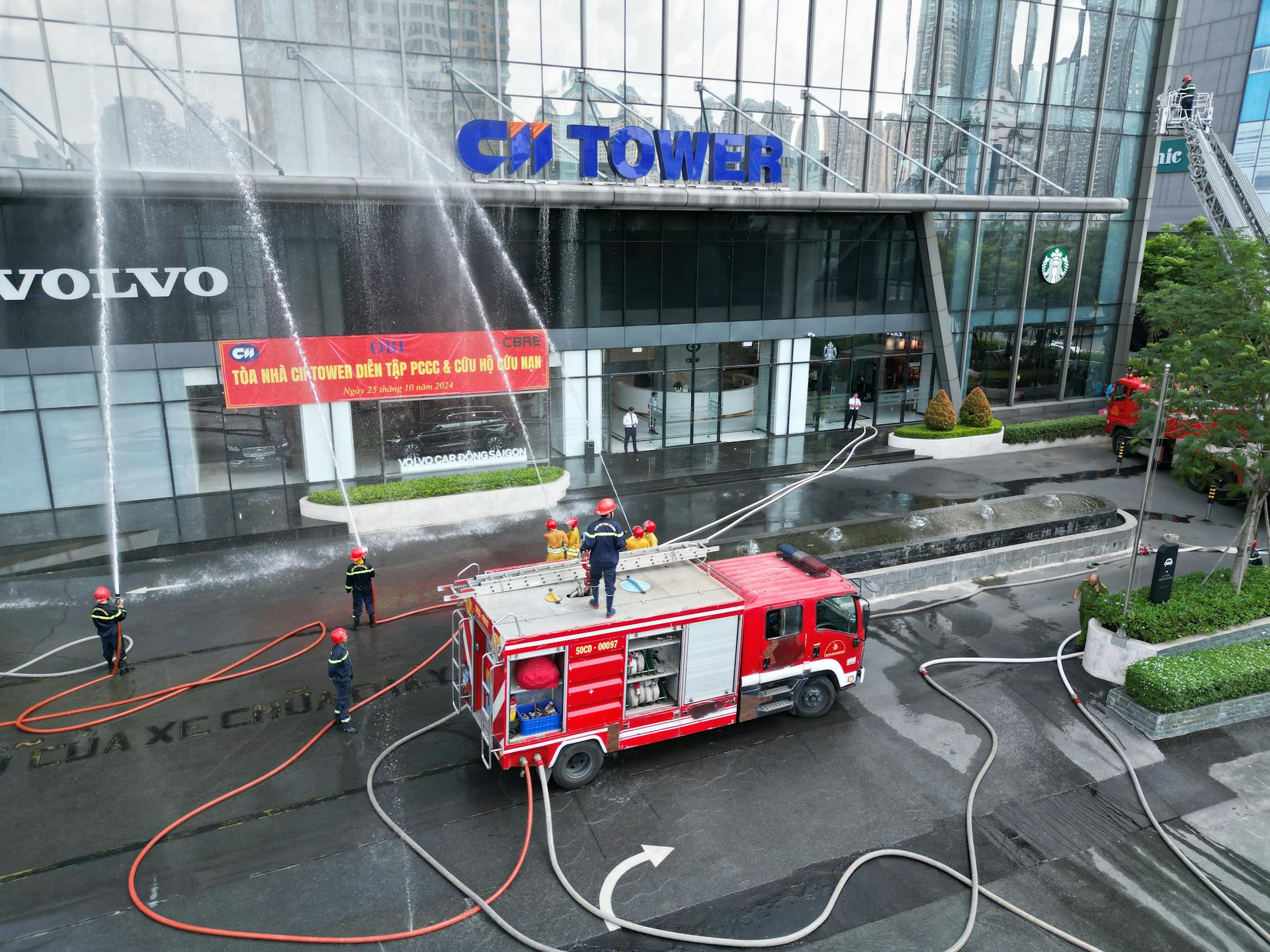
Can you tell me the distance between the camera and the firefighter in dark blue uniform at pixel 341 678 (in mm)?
12773

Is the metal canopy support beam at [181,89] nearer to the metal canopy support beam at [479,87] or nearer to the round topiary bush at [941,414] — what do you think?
the metal canopy support beam at [479,87]

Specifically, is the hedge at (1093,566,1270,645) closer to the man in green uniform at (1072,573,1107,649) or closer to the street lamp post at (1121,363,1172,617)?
the man in green uniform at (1072,573,1107,649)

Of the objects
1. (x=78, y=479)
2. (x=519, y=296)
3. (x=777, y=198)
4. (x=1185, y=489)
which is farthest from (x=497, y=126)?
(x=1185, y=489)

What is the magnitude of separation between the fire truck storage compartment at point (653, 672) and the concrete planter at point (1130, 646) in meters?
8.75

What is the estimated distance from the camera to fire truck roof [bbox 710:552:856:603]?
1309cm

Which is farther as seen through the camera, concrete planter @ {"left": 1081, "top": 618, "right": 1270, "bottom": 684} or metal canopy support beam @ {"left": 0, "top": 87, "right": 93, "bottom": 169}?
metal canopy support beam @ {"left": 0, "top": 87, "right": 93, "bottom": 169}

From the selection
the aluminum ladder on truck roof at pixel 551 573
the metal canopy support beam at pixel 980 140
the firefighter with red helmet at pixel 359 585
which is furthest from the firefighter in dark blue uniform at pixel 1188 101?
the firefighter with red helmet at pixel 359 585

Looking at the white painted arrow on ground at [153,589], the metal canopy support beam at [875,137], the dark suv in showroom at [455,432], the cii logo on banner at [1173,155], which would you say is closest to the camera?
the white painted arrow on ground at [153,589]

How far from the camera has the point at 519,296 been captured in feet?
88.8

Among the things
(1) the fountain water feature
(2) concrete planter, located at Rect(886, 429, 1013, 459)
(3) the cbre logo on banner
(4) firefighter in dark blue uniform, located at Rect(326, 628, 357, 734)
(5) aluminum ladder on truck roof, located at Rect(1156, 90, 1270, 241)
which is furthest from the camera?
(5) aluminum ladder on truck roof, located at Rect(1156, 90, 1270, 241)

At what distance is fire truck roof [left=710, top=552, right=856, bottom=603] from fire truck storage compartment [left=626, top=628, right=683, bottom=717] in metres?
1.46

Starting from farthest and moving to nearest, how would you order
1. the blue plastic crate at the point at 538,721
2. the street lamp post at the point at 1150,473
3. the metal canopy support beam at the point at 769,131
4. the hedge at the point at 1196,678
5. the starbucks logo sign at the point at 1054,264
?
the starbucks logo sign at the point at 1054,264 → the metal canopy support beam at the point at 769,131 → the street lamp post at the point at 1150,473 → the hedge at the point at 1196,678 → the blue plastic crate at the point at 538,721

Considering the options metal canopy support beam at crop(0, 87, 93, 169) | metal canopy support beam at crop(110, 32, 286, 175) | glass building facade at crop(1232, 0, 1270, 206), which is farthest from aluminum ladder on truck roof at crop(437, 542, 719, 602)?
glass building facade at crop(1232, 0, 1270, 206)

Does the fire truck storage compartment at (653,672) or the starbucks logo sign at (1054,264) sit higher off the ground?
the starbucks logo sign at (1054,264)
